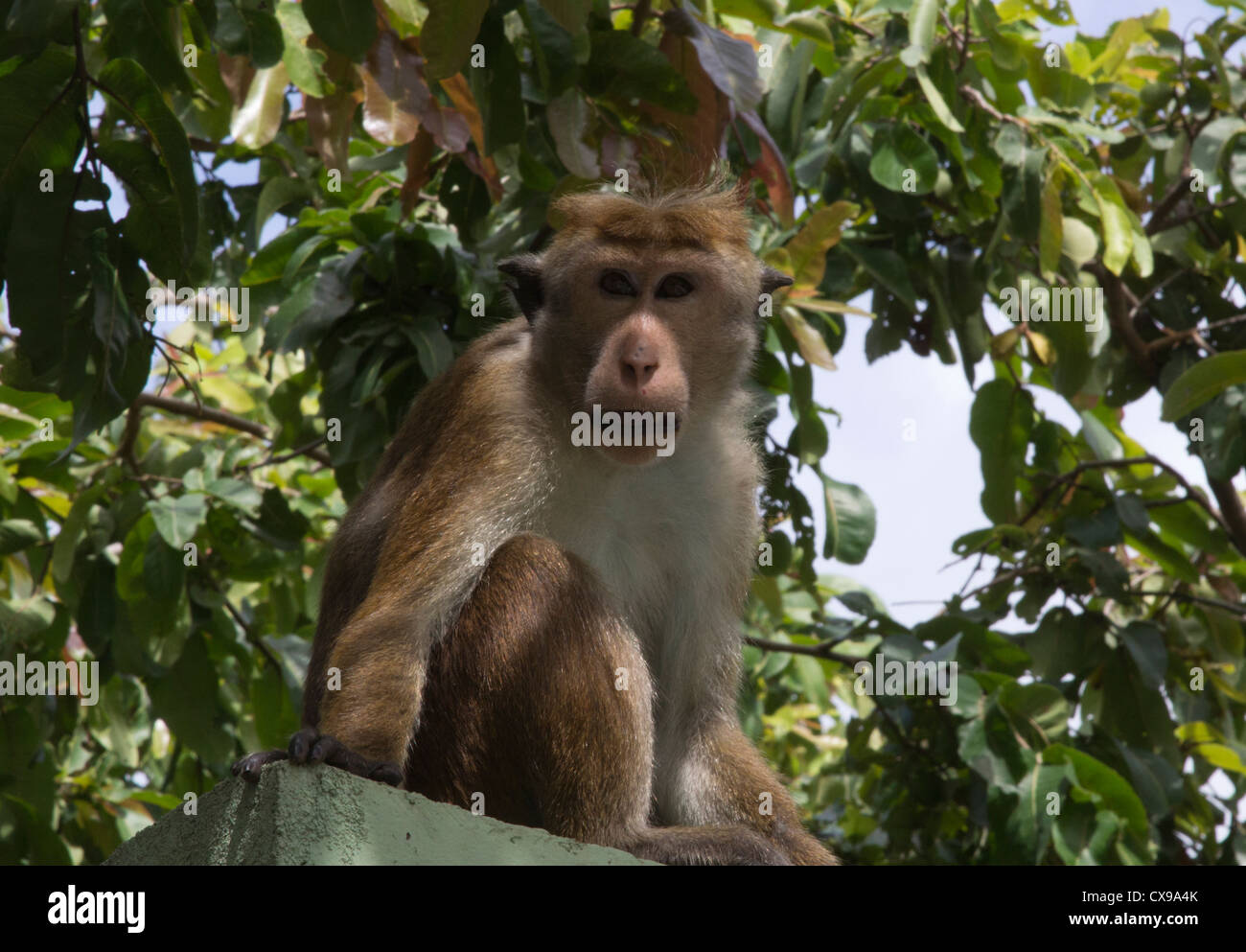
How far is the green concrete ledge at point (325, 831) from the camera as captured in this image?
2672 mm

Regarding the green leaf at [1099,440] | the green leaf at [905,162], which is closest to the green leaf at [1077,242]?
the green leaf at [905,162]

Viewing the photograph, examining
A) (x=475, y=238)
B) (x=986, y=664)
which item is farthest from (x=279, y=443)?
(x=986, y=664)

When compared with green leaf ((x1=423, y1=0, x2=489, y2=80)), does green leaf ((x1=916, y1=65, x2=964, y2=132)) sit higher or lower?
higher

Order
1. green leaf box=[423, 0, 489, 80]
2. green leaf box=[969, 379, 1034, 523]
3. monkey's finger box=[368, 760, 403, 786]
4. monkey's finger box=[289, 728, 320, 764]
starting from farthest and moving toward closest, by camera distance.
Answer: green leaf box=[969, 379, 1034, 523], green leaf box=[423, 0, 489, 80], monkey's finger box=[368, 760, 403, 786], monkey's finger box=[289, 728, 320, 764]

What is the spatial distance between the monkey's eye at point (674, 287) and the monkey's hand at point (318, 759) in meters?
1.87

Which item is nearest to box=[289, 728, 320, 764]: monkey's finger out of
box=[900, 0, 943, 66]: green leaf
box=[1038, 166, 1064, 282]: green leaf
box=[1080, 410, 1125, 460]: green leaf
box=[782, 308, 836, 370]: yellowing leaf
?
box=[782, 308, 836, 370]: yellowing leaf

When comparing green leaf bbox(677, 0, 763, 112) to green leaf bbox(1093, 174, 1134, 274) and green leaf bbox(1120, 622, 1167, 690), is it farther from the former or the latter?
green leaf bbox(1120, 622, 1167, 690)

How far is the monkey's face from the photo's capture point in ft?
13.7

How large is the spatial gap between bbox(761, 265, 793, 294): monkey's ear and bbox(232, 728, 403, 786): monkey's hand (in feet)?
7.71

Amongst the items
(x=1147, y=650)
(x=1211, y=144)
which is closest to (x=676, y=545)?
(x=1147, y=650)

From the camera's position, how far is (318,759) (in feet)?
9.98

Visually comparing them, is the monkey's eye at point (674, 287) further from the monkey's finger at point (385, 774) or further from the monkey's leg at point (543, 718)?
the monkey's finger at point (385, 774)

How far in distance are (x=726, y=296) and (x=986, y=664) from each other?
8.49 feet

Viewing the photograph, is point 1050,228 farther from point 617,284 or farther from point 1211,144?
point 617,284
